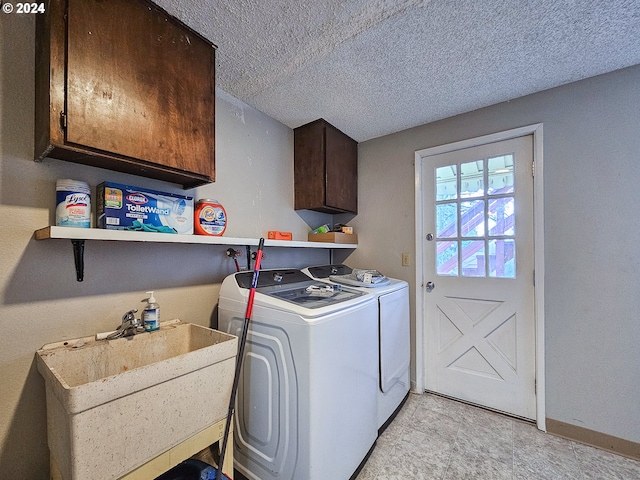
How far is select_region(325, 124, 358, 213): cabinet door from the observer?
2.34m

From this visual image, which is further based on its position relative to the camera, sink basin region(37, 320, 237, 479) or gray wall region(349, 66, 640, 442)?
gray wall region(349, 66, 640, 442)

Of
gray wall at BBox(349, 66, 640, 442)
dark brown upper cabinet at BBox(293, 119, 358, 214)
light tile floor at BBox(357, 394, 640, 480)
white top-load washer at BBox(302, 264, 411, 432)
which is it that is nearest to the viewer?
light tile floor at BBox(357, 394, 640, 480)

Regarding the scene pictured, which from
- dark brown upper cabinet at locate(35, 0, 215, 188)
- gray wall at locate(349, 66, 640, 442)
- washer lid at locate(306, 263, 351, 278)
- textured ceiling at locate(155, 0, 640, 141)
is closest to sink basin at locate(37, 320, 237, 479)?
dark brown upper cabinet at locate(35, 0, 215, 188)

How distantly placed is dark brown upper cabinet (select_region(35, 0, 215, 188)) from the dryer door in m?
1.43

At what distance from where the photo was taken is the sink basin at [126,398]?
806 mm

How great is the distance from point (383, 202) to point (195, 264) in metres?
1.77

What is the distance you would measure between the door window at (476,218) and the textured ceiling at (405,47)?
0.53m

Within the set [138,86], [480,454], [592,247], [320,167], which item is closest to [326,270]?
[320,167]

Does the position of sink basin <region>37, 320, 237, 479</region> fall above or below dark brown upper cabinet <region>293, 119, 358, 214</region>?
below

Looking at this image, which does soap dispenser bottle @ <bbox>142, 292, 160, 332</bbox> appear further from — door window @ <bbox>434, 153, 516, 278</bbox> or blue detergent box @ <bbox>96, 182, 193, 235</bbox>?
door window @ <bbox>434, 153, 516, 278</bbox>

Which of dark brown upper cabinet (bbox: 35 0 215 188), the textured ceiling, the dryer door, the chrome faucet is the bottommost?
the dryer door

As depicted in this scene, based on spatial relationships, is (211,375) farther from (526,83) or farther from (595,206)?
(526,83)

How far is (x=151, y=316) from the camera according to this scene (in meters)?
1.33

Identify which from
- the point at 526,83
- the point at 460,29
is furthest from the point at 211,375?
the point at 526,83
